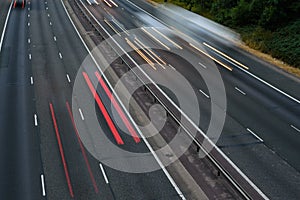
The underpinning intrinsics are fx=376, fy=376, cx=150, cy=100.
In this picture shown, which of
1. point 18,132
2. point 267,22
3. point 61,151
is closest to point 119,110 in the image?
point 61,151

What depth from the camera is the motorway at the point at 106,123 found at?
65.0ft

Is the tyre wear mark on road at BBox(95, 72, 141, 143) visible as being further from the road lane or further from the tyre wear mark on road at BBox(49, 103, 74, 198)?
the road lane

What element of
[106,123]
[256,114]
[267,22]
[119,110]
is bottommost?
[106,123]

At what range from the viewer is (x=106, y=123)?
26578mm

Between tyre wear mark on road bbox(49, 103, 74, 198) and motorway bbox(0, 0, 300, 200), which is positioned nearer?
tyre wear mark on road bbox(49, 103, 74, 198)

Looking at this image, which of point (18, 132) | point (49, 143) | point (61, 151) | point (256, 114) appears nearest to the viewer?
point (61, 151)

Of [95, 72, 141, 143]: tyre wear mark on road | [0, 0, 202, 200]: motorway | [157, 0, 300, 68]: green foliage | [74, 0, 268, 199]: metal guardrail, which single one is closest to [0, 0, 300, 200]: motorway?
[0, 0, 202, 200]: motorway

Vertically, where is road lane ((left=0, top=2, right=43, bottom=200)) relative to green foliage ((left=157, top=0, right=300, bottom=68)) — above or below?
below

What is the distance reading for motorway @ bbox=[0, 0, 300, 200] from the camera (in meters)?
19.8

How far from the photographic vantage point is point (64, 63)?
39.8 meters

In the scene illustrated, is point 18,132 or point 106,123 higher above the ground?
point 106,123

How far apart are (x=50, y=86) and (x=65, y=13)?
35.8m

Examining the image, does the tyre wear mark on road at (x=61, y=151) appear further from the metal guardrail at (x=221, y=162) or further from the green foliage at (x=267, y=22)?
the green foliage at (x=267, y=22)

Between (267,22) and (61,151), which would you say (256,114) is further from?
(267,22)
